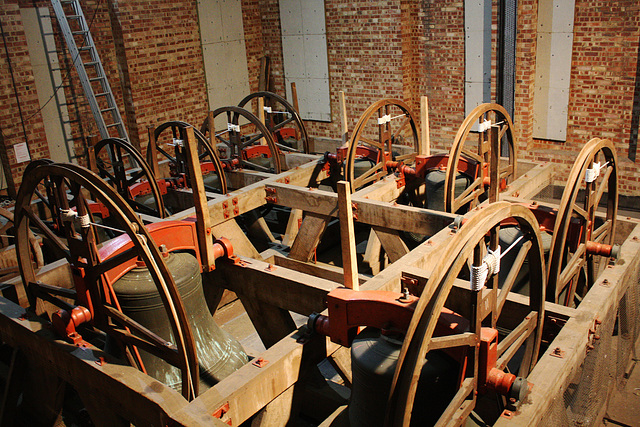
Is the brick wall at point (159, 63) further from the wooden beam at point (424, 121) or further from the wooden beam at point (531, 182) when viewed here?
the wooden beam at point (531, 182)

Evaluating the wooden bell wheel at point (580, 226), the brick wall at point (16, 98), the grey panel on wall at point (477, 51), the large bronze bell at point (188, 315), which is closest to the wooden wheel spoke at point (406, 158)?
the wooden bell wheel at point (580, 226)

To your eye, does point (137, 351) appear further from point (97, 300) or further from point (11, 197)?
point (11, 197)

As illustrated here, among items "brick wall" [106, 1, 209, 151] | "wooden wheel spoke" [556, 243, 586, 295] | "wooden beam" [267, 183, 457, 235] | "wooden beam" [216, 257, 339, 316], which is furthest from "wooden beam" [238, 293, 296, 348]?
"brick wall" [106, 1, 209, 151]

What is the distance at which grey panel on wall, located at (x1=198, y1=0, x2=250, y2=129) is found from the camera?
40.9 ft

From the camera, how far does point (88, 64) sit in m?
10.3

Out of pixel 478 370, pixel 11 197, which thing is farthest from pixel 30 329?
pixel 11 197

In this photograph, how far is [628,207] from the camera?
9.30 m

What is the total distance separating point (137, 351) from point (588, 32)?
26.7 feet

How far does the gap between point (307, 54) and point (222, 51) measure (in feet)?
6.08

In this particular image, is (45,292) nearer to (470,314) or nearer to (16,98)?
(470,314)

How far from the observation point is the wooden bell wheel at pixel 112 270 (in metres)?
3.16

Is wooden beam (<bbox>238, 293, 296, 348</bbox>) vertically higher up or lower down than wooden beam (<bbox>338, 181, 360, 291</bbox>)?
lower down

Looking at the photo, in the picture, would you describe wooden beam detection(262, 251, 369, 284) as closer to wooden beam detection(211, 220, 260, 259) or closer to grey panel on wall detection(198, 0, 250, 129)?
wooden beam detection(211, 220, 260, 259)

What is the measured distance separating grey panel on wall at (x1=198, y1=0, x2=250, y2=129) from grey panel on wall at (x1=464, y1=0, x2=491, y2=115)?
16.8 feet
